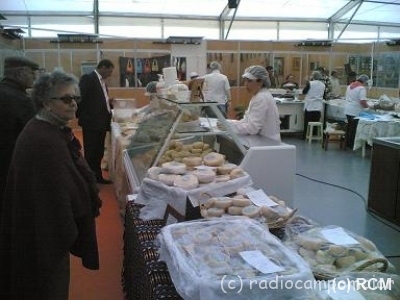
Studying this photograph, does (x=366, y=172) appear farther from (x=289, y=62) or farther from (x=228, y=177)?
(x=289, y=62)

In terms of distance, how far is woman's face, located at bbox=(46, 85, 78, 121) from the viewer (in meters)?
2.01

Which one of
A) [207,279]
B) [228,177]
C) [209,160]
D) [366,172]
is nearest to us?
[207,279]

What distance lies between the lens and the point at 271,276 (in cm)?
128

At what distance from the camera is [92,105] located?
5387 mm

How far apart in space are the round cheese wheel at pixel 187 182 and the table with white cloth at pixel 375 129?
6.12 metres

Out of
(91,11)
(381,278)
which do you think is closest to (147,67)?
(91,11)

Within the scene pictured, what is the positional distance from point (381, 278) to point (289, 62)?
13.0 metres

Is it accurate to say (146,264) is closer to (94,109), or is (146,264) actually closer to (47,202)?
(47,202)

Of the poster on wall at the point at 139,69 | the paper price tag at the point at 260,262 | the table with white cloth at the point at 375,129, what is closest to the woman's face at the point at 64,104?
the paper price tag at the point at 260,262

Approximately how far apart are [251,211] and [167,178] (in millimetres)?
582

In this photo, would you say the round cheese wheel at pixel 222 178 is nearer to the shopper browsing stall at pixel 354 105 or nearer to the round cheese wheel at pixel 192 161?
the round cheese wheel at pixel 192 161

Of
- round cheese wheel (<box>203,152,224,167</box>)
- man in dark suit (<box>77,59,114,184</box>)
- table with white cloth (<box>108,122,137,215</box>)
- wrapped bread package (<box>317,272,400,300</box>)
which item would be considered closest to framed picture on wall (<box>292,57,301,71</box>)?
man in dark suit (<box>77,59,114,184</box>)

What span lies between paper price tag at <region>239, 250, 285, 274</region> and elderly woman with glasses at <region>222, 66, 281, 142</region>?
2257mm

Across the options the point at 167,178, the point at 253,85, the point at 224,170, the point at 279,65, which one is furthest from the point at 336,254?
the point at 279,65
